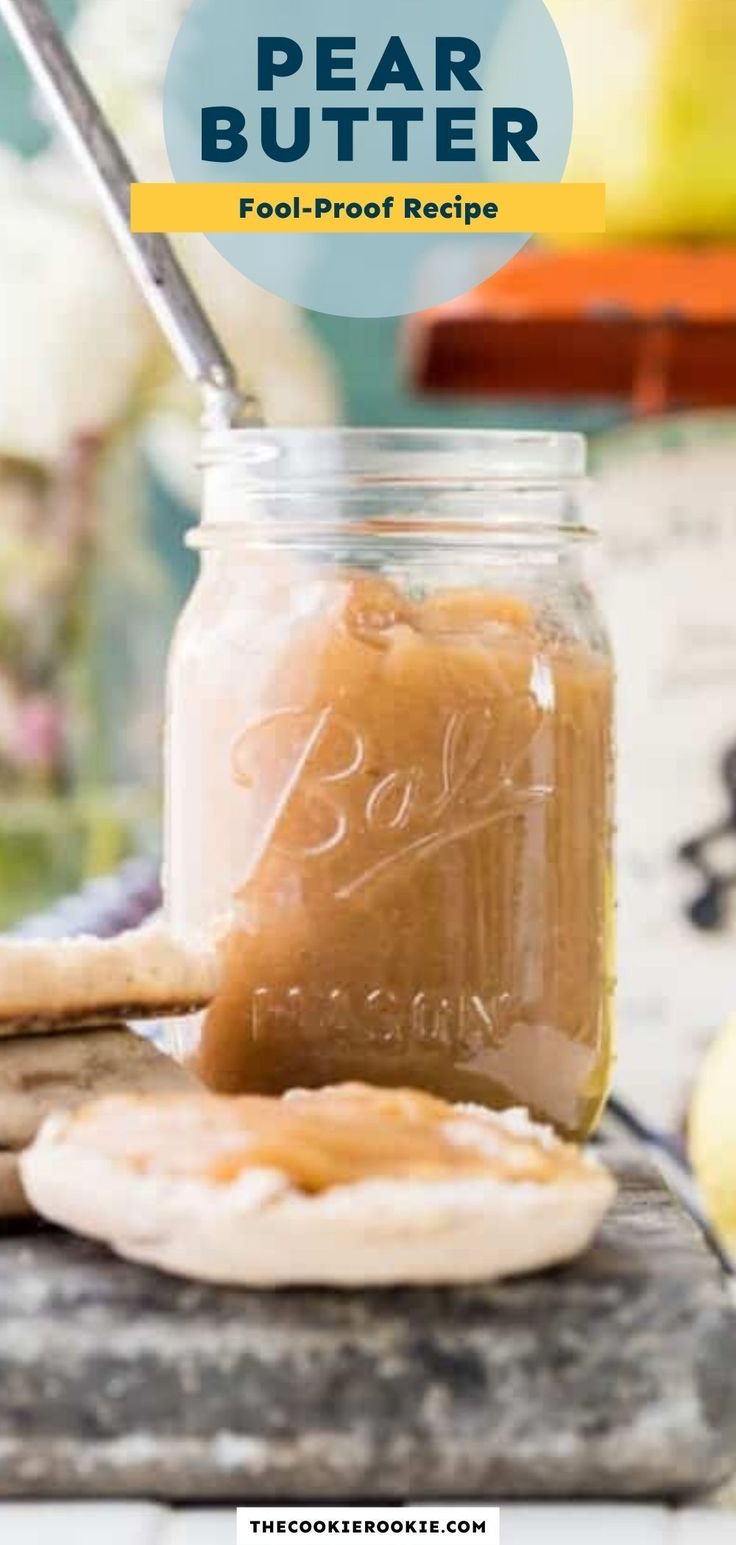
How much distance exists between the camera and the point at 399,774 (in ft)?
2.16

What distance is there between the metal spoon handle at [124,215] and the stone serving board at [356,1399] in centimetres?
30

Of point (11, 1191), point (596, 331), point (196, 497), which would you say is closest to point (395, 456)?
point (11, 1191)

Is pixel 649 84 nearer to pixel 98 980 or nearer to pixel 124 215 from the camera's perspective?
pixel 124 215

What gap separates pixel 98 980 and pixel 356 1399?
0.13 m

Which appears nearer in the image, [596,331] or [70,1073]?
[70,1073]

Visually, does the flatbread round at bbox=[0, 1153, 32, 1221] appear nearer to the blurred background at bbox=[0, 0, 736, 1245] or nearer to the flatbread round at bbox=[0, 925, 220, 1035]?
the flatbread round at bbox=[0, 925, 220, 1035]

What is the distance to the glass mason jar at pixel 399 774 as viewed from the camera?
0.66 m

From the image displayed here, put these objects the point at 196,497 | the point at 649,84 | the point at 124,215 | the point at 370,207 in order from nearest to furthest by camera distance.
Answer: the point at 124,215, the point at 370,207, the point at 649,84, the point at 196,497

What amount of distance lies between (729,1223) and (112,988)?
25 centimetres

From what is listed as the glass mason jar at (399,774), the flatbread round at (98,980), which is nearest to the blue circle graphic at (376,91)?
the glass mason jar at (399,774)

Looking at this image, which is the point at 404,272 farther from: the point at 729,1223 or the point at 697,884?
the point at 729,1223

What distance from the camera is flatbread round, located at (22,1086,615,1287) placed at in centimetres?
51

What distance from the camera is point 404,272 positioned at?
1.38 m

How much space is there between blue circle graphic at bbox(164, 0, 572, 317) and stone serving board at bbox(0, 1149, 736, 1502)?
0.49 m
